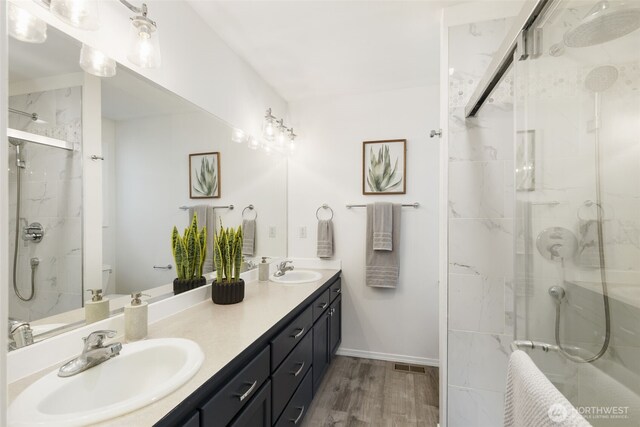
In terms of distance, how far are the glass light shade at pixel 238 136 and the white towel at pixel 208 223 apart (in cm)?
57

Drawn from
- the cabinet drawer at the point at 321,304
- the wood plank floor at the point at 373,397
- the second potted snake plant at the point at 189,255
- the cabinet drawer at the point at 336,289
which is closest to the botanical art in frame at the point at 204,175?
the second potted snake plant at the point at 189,255

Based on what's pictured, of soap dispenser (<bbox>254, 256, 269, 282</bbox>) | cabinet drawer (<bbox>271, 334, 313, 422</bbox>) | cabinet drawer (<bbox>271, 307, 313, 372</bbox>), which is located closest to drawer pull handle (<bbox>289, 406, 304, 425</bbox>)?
cabinet drawer (<bbox>271, 334, 313, 422</bbox>)

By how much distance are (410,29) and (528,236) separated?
1.46 metres

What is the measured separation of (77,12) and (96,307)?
1006 millimetres

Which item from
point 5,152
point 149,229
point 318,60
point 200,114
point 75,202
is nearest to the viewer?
point 5,152

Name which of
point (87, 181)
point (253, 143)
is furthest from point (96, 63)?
point (253, 143)

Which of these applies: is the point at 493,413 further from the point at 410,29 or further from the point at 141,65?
the point at 141,65

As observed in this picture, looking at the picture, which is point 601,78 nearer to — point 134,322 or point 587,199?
point 587,199

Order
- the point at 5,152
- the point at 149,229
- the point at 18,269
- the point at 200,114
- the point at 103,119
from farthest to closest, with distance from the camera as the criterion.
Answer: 1. the point at 200,114
2. the point at 149,229
3. the point at 103,119
4. the point at 18,269
5. the point at 5,152

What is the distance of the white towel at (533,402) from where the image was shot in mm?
555

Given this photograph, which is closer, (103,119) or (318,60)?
(103,119)

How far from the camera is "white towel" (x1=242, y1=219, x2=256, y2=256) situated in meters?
2.23

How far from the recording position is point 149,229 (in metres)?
1.36

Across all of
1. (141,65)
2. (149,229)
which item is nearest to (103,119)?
(141,65)
